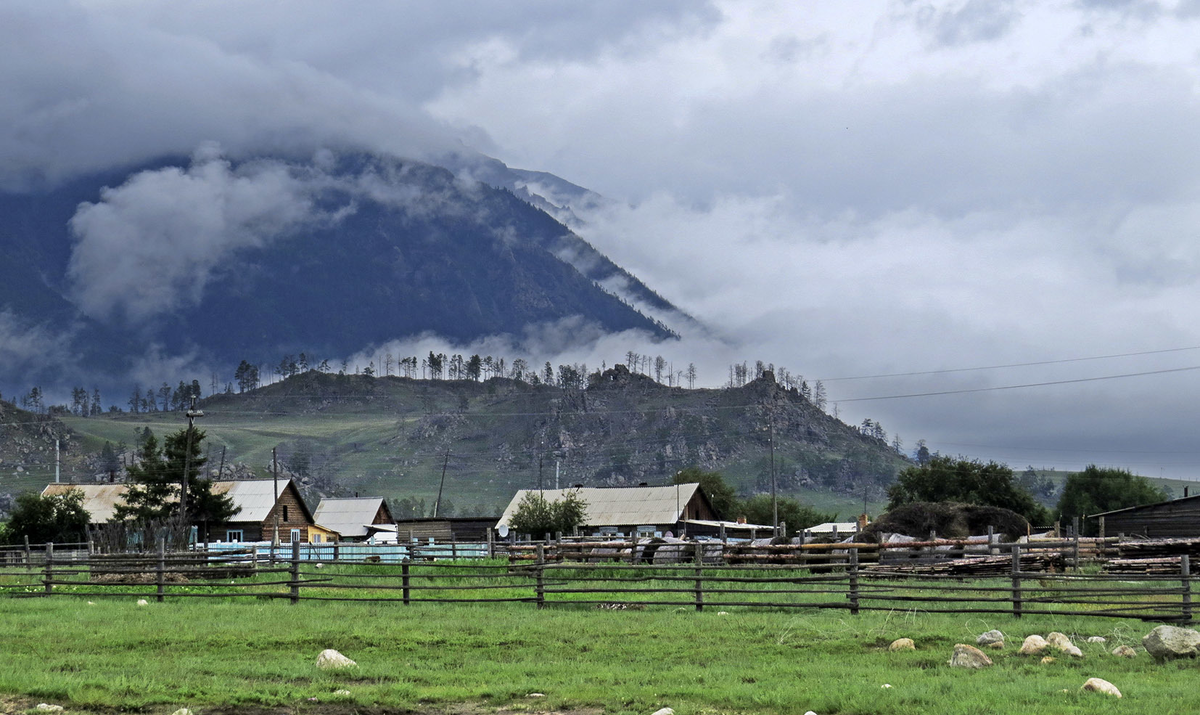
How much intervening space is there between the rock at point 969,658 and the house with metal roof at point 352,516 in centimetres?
9975

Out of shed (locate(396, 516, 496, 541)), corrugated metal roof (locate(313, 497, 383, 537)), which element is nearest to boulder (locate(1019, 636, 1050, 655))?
shed (locate(396, 516, 496, 541))

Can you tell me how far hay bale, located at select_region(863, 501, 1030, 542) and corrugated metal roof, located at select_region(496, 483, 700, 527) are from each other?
36897mm

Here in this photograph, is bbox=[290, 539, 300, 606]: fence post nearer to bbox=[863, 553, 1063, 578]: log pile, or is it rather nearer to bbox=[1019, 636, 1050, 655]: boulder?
bbox=[863, 553, 1063, 578]: log pile

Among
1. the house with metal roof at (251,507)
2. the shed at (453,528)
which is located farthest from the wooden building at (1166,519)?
the house with metal roof at (251,507)

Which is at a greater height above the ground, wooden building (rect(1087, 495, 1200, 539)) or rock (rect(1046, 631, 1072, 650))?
rock (rect(1046, 631, 1072, 650))

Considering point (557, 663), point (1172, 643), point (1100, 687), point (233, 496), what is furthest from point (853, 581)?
point (233, 496)

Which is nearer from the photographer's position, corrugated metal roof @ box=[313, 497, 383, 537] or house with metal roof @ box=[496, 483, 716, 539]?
house with metal roof @ box=[496, 483, 716, 539]

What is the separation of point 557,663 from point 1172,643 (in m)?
8.24

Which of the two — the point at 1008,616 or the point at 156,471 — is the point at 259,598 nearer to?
the point at 1008,616

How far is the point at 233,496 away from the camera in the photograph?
92.8 meters

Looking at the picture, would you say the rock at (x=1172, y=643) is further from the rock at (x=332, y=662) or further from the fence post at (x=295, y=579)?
the fence post at (x=295, y=579)

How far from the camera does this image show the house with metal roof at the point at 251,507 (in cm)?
9031

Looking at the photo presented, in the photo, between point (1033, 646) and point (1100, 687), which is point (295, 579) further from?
point (1100, 687)

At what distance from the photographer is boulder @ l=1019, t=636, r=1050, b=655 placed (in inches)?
629
